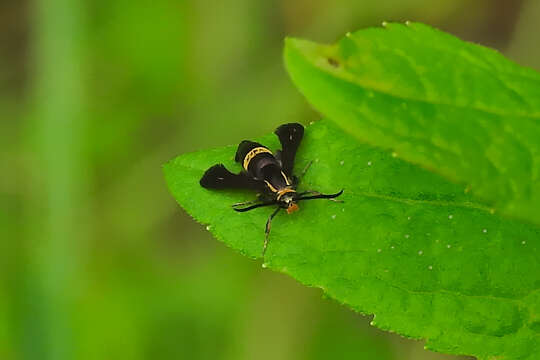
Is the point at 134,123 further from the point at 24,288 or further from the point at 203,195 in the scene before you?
the point at 203,195

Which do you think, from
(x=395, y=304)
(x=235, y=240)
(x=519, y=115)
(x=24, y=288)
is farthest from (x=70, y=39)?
(x=519, y=115)

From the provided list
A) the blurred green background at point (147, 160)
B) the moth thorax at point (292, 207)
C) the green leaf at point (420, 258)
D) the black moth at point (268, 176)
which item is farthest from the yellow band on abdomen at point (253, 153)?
the blurred green background at point (147, 160)

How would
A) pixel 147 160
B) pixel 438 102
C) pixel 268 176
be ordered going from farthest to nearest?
pixel 147 160 → pixel 268 176 → pixel 438 102

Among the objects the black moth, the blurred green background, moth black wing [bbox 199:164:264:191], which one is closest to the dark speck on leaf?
the black moth

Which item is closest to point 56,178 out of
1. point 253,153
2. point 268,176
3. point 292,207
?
point 268,176

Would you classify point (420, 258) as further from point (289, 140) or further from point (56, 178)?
point (56, 178)

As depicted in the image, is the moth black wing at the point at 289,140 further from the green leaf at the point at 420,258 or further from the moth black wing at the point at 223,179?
the green leaf at the point at 420,258

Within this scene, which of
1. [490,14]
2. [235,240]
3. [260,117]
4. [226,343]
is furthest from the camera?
[490,14]
